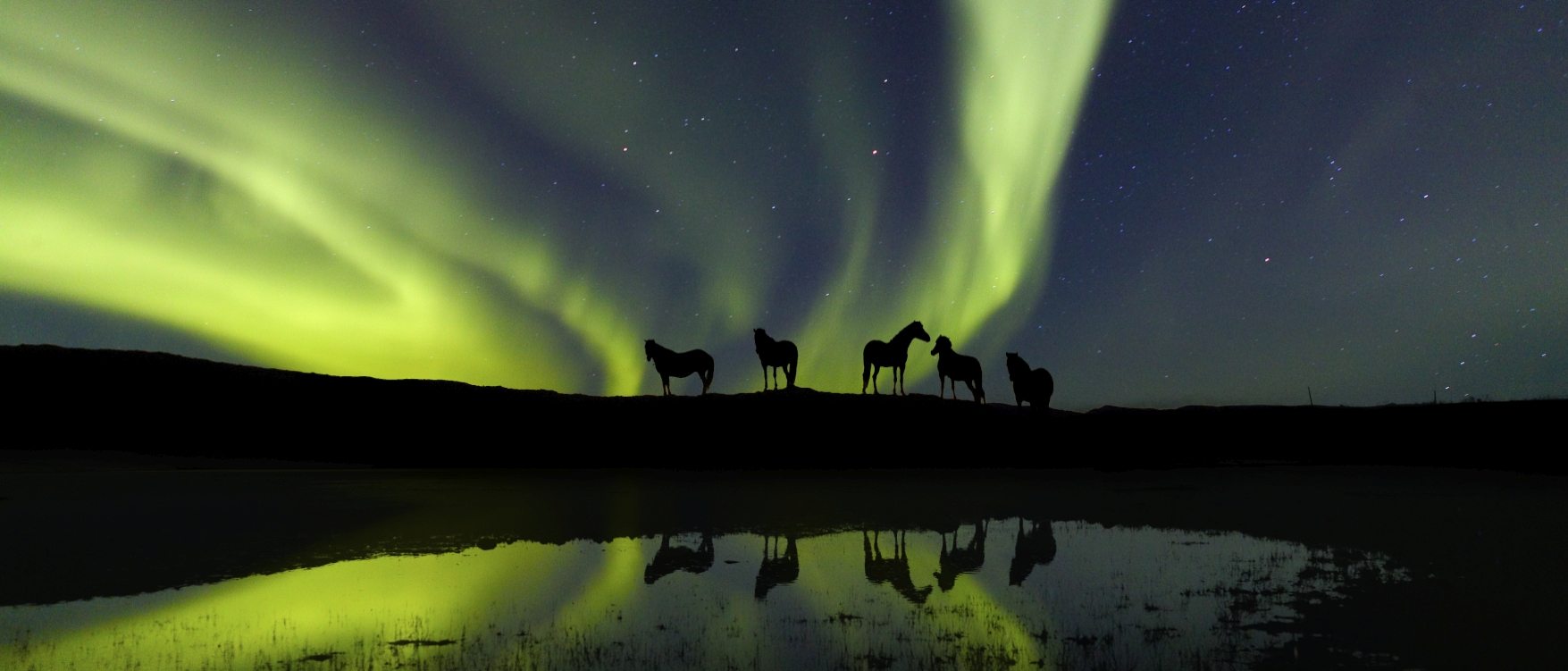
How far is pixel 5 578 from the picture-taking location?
12.0 meters

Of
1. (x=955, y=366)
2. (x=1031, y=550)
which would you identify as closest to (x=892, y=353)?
(x=955, y=366)

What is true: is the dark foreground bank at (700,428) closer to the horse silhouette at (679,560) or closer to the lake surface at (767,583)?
the lake surface at (767,583)

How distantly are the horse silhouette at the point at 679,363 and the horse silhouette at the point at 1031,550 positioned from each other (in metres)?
29.2

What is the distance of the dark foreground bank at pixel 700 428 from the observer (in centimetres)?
4169

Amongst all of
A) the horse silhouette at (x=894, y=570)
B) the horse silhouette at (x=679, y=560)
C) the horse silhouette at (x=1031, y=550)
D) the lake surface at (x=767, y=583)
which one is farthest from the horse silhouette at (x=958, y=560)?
the horse silhouette at (x=679, y=560)

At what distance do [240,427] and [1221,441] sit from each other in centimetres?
6264

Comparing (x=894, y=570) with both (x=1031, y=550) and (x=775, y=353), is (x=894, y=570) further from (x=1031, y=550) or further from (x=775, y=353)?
(x=775, y=353)

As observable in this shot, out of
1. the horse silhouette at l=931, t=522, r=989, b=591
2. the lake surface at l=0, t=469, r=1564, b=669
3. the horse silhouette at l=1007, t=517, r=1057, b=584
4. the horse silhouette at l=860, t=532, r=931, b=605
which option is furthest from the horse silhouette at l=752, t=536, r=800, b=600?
the horse silhouette at l=1007, t=517, r=1057, b=584

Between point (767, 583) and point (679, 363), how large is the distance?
113 feet

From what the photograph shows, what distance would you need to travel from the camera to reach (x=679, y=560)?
14148 millimetres

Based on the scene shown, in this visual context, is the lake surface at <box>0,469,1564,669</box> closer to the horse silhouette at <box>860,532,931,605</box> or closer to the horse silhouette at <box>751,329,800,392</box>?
the horse silhouette at <box>860,532,931,605</box>

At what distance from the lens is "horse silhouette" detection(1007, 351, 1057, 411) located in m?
44.2

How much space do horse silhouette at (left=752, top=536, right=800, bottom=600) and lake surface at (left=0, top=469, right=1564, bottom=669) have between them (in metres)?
0.08

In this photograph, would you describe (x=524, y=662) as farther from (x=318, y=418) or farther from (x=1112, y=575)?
(x=318, y=418)
